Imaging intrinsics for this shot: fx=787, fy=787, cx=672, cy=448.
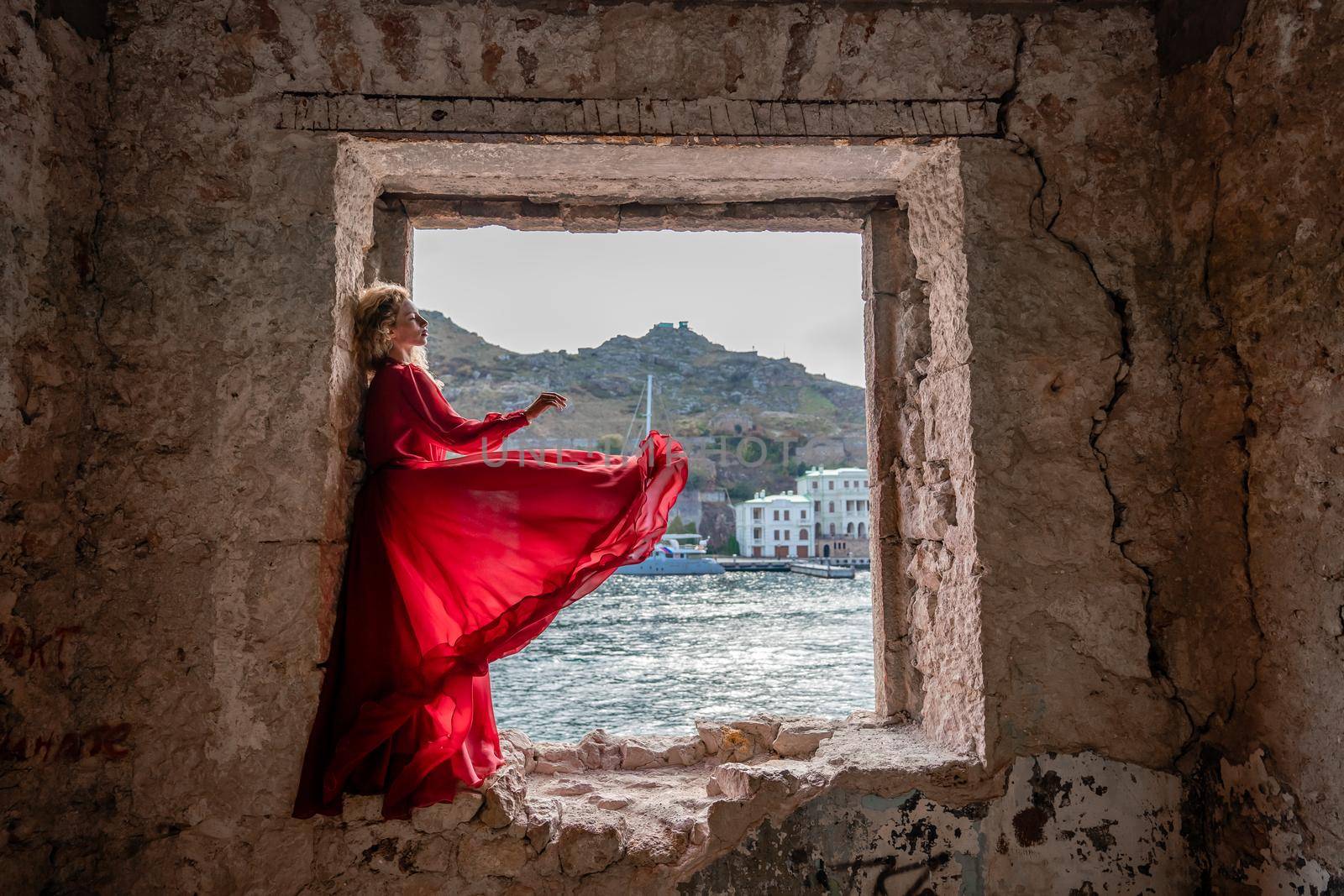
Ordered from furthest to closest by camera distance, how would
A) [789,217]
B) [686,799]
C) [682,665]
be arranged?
[682,665], [789,217], [686,799]

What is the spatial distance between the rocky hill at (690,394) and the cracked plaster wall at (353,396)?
3603 millimetres

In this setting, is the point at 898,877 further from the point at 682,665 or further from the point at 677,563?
the point at 677,563

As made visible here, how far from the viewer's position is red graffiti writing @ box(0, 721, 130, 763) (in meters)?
1.80

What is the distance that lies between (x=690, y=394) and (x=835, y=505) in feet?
7.49

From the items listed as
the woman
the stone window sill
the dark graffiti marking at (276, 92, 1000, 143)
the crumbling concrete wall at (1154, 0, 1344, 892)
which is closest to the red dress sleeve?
the woman

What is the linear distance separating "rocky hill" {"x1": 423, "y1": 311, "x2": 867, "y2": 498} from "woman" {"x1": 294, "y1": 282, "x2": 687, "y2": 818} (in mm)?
3475

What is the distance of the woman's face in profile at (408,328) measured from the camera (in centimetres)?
216

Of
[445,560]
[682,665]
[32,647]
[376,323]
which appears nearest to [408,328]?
[376,323]

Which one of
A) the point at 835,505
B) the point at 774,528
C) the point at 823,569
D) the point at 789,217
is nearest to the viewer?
the point at 789,217

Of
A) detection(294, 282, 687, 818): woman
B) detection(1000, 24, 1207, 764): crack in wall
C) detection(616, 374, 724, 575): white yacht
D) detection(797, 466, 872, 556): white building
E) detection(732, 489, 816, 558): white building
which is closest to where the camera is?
detection(294, 282, 687, 818): woman

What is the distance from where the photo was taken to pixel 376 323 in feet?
7.06

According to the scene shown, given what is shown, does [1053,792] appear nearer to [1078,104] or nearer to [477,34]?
[1078,104]

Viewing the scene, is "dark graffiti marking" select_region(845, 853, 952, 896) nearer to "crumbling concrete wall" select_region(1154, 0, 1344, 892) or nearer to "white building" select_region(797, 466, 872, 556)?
"crumbling concrete wall" select_region(1154, 0, 1344, 892)

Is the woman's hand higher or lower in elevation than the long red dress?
higher
